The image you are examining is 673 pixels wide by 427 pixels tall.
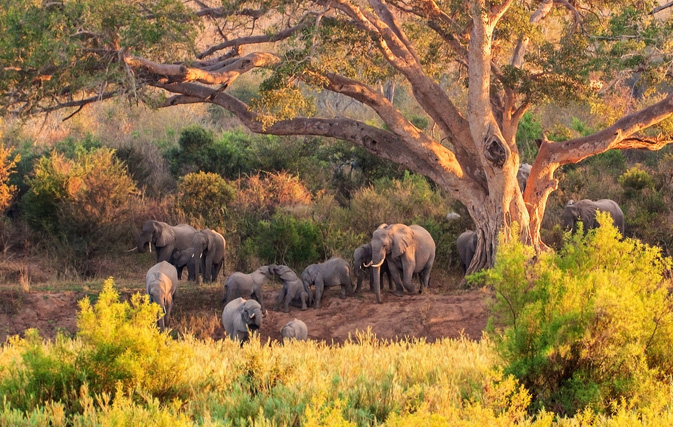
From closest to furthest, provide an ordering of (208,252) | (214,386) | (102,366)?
(102,366) → (214,386) → (208,252)

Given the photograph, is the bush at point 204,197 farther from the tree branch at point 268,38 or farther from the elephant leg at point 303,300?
the elephant leg at point 303,300

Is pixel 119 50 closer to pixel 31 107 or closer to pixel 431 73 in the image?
pixel 31 107

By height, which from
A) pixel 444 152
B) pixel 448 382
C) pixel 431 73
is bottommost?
pixel 448 382

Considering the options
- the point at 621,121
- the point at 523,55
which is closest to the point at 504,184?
the point at 621,121

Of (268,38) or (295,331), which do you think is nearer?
(295,331)

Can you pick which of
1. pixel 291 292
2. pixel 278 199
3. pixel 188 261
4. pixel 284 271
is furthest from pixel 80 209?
pixel 291 292

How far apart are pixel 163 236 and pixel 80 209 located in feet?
9.21

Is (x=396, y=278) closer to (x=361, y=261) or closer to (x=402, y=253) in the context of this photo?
(x=402, y=253)

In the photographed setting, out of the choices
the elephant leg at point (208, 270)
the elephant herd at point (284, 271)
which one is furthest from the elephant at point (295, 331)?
the elephant leg at point (208, 270)

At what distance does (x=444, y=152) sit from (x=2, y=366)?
31.4 ft

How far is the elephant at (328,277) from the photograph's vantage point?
15.6 meters

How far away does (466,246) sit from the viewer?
57.1ft

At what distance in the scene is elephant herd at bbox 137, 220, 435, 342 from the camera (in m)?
13.9

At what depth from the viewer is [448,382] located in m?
8.02
